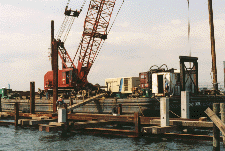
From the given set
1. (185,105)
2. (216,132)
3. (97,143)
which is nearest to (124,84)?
(97,143)

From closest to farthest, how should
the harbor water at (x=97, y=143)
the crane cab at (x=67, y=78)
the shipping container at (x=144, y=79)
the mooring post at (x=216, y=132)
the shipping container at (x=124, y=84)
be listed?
the mooring post at (x=216, y=132) < the harbor water at (x=97, y=143) < the shipping container at (x=144, y=79) < the shipping container at (x=124, y=84) < the crane cab at (x=67, y=78)

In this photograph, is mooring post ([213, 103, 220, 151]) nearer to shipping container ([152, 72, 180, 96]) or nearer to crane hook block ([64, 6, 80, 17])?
shipping container ([152, 72, 180, 96])

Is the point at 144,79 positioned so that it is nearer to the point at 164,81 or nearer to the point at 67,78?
the point at 164,81

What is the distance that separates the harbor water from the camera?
68.2ft

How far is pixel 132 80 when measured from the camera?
43.9 meters

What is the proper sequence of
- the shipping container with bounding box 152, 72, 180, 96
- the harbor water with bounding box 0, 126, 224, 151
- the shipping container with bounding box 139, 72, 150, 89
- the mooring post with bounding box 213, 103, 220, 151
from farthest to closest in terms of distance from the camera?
the shipping container with bounding box 139, 72, 150, 89, the shipping container with bounding box 152, 72, 180, 96, the harbor water with bounding box 0, 126, 224, 151, the mooring post with bounding box 213, 103, 220, 151

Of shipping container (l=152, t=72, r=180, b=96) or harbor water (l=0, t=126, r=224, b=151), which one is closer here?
harbor water (l=0, t=126, r=224, b=151)

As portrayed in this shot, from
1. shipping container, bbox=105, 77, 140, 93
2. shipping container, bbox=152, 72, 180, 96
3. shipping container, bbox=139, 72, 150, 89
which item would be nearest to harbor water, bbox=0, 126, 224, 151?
shipping container, bbox=152, 72, 180, 96

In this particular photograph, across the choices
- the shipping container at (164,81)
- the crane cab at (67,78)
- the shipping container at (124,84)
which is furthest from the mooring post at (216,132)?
the crane cab at (67,78)

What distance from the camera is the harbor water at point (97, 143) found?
20.8 m

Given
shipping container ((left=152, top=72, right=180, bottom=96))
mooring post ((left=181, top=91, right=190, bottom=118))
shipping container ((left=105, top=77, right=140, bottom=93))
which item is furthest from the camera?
shipping container ((left=105, top=77, right=140, bottom=93))

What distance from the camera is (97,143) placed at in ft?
74.5

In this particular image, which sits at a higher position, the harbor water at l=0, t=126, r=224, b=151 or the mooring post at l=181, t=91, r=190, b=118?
the mooring post at l=181, t=91, r=190, b=118

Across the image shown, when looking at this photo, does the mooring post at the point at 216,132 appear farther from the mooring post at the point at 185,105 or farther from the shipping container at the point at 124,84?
the shipping container at the point at 124,84
